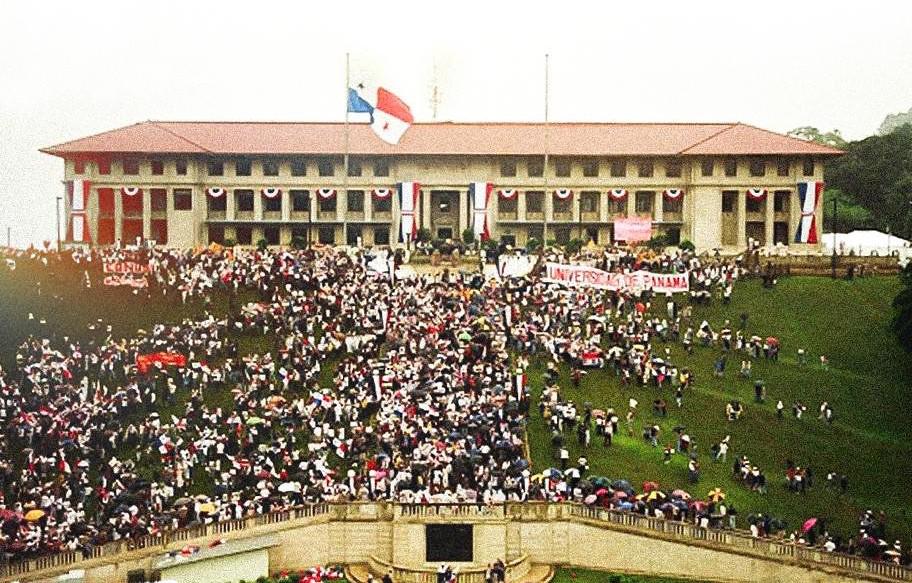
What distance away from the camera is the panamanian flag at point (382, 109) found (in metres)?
56.4

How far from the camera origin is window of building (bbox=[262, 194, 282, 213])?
260ft

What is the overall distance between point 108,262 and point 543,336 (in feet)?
67.4

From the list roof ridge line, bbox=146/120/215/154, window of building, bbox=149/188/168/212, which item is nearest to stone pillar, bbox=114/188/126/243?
window of building, bbox=149/188/168/212

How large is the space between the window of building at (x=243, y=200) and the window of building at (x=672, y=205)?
88.1ft

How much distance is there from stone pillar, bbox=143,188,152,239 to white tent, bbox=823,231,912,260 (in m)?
41.9

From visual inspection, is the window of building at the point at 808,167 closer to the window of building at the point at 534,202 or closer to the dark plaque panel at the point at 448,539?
the window of building at the point at 534,202

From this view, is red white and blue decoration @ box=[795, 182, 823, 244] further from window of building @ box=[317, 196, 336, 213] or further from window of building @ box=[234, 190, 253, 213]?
window of building @ box=[234, 190, 253, 213]

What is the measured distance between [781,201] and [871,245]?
25.2 ft

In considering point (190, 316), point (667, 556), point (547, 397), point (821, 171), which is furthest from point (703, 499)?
point (821, 171)

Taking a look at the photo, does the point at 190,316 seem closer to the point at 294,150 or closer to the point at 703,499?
the point at 703,499

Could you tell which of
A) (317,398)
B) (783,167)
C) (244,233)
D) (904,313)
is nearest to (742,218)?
(783,167)

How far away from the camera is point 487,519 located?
3484 cm

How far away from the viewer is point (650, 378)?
148 ft

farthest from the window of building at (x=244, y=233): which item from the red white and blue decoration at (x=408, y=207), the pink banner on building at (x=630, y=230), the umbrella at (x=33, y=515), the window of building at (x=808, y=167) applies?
the umbrella at (x=33, y=515)
